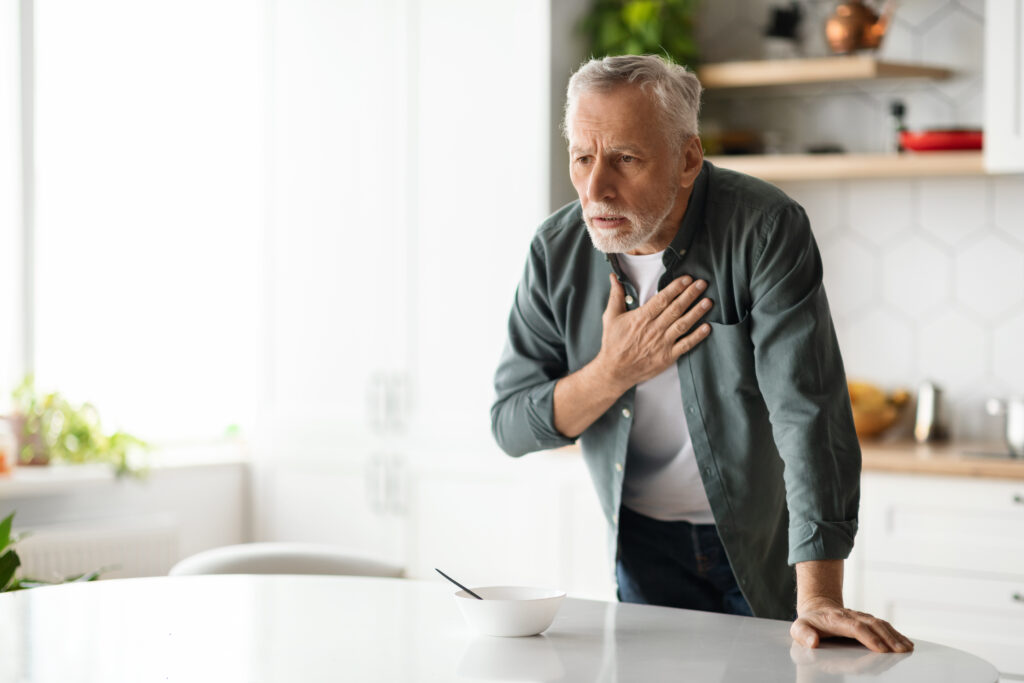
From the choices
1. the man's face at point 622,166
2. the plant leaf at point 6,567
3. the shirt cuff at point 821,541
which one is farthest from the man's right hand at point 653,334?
the plant leaf at point 6,567

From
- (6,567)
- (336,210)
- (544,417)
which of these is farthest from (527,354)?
(336,210)

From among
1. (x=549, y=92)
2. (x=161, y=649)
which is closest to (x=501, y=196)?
(x=549, y=92)

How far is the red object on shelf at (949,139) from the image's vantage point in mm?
3250

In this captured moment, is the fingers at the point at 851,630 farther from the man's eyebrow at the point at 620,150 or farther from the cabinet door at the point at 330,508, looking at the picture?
the cabinet door at the point at 330,508

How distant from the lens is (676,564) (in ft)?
6.63

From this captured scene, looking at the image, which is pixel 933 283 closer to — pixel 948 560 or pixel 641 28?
pixel 948 560

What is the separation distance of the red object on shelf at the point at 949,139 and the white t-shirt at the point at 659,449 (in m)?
1.67

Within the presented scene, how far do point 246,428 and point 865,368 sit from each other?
2.12m

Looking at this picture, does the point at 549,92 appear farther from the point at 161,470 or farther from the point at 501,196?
the point at 161,470

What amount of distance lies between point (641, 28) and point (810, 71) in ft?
1.65

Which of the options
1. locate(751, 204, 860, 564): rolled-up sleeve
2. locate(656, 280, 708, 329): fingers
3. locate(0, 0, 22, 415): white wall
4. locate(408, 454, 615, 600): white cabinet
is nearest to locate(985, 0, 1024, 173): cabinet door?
locate(408, 454, 615, 600): white cabinet

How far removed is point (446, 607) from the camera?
1648 millimetres

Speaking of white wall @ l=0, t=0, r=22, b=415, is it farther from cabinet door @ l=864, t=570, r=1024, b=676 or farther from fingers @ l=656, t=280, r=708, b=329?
cabinet door @ l=864, t=570, r=1024, b=676

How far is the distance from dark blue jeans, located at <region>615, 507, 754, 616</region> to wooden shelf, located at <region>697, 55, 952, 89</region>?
1.83m
